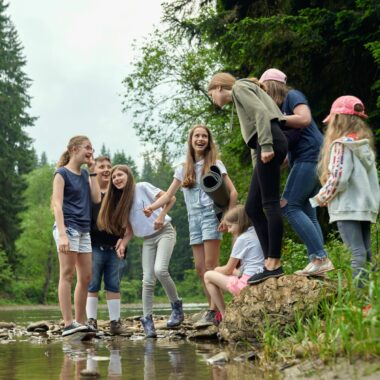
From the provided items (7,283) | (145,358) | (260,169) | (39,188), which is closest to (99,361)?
(145,358)

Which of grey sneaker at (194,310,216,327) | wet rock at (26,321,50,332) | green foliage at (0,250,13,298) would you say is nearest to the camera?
grey sneaker at (194,310,216,327)

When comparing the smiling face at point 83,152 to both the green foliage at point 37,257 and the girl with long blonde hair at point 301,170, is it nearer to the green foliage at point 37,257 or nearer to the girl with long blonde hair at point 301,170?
the girl with long blonde hair at point 301,170

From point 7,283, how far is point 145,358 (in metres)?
47.8

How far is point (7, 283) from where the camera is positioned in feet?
174

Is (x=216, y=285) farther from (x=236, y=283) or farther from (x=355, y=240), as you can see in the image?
(x=355, y=240)

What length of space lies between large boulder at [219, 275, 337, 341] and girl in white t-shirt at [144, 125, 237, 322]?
1.39 meters

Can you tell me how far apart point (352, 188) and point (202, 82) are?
3222 cm

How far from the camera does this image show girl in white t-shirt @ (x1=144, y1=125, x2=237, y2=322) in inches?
356

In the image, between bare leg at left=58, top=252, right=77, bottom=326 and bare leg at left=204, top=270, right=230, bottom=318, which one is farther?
bare leg at left=58, top=252, right=77, bottom=326

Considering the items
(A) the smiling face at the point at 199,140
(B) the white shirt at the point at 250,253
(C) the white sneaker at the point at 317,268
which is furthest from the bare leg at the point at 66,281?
(C) the white sneaker at the point at 317,268

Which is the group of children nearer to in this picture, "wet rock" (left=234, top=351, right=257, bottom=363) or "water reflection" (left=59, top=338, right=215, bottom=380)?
"water reflection" (left=59, top=338, right=215, bottom=380)

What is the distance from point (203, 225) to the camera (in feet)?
29.7

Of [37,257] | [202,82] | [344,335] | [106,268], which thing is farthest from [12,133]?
[344,335]

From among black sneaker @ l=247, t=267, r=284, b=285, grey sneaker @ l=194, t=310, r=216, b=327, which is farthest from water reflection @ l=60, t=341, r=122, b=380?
black sneaker @ l=247, t=267, r=284, b=285
